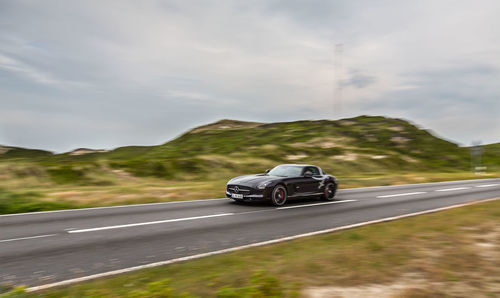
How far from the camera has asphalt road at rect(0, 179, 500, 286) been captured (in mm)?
5586

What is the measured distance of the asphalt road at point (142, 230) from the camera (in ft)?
18.3

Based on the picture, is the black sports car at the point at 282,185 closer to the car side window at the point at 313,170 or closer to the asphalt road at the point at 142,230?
the car side window at the point at 313,170

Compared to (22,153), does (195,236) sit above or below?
below

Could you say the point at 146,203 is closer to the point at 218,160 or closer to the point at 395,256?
the point at 395,256

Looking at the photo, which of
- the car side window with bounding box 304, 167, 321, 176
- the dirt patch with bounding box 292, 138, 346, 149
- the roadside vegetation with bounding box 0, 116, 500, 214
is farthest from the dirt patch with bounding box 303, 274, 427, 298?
the dirt patch with bounding box 292, 138, 346, 149

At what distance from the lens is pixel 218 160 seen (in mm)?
38562

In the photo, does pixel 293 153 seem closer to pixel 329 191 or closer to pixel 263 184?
pixel 329 191

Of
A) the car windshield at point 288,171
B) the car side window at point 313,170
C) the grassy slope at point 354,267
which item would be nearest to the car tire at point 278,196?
the car windshield at point 288,171

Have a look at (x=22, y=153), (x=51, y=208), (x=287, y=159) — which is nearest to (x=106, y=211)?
(x=51, y=208)

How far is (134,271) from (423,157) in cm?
7645

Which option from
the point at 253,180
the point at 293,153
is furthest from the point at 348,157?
the point at 253,180

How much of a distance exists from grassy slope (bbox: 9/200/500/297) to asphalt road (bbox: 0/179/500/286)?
2.80ft

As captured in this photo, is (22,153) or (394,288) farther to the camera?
(22,153)

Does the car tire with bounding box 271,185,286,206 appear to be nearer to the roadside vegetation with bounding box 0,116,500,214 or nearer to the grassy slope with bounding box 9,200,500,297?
the roadside vegetation with bounding box 0,116,500,214
